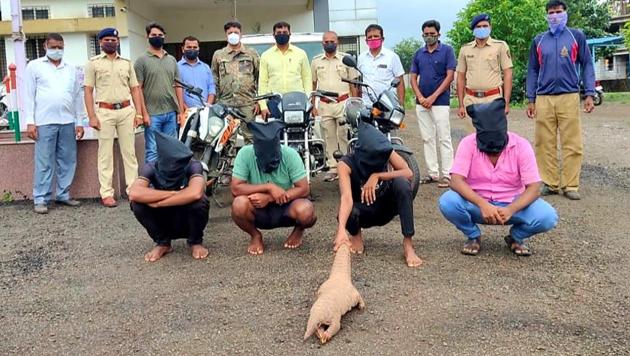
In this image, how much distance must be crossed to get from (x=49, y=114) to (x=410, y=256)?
182 inches

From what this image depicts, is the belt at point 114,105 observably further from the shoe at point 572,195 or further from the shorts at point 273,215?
the shoe at point 572,195

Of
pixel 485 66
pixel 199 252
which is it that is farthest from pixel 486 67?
pixel 199 252

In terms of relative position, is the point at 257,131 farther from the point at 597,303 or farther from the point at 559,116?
the point at 559,116

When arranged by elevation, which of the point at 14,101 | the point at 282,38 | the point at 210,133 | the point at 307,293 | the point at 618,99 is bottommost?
the point at 307,293

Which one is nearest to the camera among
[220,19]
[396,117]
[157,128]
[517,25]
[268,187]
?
[268,187]

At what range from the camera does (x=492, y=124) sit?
4.67 metres

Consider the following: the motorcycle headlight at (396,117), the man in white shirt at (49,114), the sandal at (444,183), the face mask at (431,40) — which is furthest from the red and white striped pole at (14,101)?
the sandal at (444,183)

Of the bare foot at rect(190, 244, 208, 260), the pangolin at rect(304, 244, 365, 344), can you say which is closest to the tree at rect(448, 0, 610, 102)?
the bare foot at rect(190, 244, 208, 260)

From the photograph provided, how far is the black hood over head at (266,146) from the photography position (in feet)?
15.9

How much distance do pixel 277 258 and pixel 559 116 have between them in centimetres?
373

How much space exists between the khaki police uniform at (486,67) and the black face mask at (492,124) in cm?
264

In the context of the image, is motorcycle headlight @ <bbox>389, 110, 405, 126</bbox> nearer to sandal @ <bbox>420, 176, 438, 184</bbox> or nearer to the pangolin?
sandal @ <bbox>420, 176, 438, 184</bbox>

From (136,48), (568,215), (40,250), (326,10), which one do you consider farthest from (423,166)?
(136,48)

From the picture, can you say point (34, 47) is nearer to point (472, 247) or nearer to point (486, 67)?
point (486, 67)
